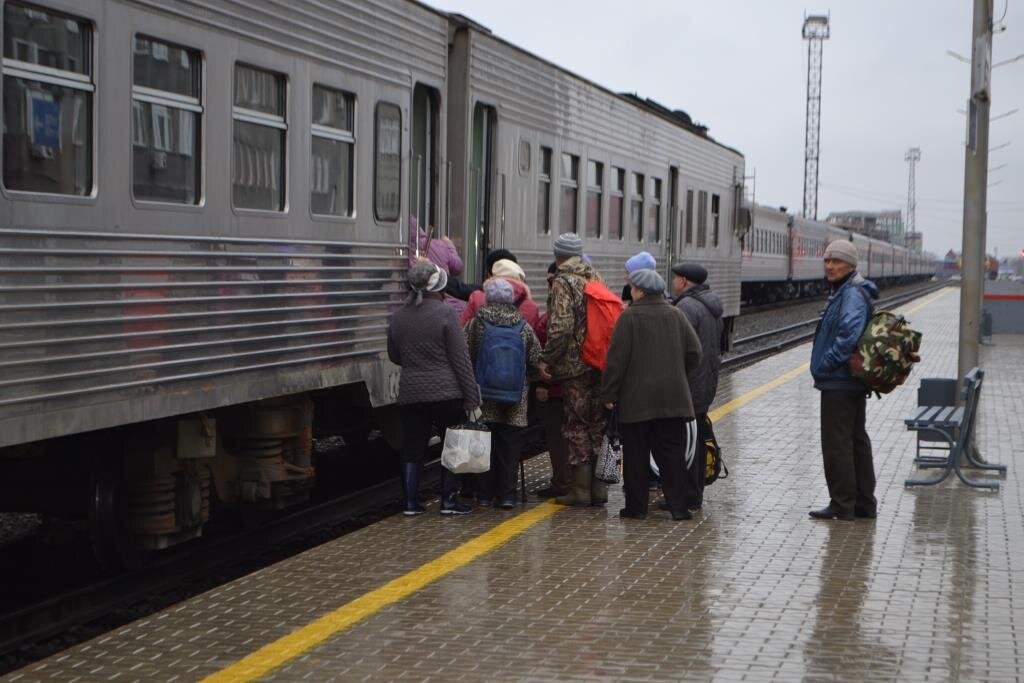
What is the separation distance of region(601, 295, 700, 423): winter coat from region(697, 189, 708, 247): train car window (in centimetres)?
1275

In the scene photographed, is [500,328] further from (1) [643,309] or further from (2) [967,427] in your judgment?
(2) [967,427]

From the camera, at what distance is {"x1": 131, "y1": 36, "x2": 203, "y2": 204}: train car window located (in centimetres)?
742

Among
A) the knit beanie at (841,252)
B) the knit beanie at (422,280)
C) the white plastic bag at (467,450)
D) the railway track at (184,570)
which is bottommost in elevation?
the railway track at (184,570)

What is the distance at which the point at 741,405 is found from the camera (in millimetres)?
17062

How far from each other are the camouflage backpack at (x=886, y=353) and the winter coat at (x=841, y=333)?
79mm

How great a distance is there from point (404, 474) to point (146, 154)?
3.03 meters

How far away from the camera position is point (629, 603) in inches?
283

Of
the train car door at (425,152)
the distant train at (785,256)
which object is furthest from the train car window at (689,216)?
the distant train at (785,256)

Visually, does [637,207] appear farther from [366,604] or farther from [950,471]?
[366,604]

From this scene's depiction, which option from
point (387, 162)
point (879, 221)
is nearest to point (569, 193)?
point (387, 162)

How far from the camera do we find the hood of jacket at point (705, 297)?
397 inches

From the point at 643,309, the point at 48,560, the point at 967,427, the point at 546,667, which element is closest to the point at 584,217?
the point at 967,427

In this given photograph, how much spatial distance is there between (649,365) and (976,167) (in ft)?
14.9

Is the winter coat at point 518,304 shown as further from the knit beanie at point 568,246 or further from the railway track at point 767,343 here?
the railway track at point 767,343
